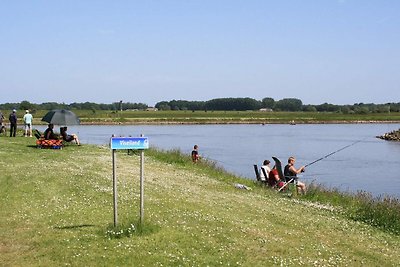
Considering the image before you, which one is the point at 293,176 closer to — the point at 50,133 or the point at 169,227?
the point at 169,227

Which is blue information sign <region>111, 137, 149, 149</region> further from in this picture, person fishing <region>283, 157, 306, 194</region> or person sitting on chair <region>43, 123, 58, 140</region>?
person sitting on chair <region>43, 123, 58, 140</region>

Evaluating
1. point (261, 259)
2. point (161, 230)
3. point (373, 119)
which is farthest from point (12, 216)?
point (373, 119)

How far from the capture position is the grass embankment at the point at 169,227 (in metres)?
10.3

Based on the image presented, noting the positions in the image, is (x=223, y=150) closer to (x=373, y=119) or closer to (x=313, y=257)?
(x=313, y=257)

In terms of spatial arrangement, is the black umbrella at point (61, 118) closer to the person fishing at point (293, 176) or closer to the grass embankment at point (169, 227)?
the grass embankment at point (169, 227)

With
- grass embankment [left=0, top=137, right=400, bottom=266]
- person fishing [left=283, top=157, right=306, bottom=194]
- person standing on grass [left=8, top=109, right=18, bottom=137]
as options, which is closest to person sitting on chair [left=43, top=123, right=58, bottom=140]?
person standing on grass [left=8, top=109, right=18, bottom=137]

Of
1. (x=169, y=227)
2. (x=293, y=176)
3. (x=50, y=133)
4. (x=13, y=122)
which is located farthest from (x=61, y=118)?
(x=169, y=227)

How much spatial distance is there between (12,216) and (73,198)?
2.39 m

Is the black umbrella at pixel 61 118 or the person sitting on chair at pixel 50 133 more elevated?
the black umbrella at pixel 61 118

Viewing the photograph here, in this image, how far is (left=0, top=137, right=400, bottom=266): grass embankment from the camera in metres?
10.3

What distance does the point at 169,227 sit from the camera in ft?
39.6

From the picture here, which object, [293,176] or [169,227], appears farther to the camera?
[293,176]

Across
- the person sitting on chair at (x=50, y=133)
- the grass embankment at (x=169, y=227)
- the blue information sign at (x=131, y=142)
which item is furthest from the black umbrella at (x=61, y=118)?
the blue information sign at (x=131, y=142)

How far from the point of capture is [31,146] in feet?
99.3
